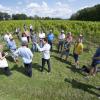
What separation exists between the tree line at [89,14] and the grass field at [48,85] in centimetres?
6094

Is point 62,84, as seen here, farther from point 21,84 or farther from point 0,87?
point 0,87

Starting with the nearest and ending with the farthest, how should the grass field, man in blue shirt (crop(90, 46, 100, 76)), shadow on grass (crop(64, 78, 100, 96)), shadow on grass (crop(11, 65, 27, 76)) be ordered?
the grass field, shadow on grass (crop(64, 78, 100, 96)), man in blue shirt (crop(90, 46, 100, 76)), shadow on grass (crop(11, 65, 27, 76))

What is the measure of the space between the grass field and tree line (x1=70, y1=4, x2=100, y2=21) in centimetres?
6094

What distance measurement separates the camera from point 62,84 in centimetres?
1288

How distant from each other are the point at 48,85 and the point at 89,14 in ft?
221

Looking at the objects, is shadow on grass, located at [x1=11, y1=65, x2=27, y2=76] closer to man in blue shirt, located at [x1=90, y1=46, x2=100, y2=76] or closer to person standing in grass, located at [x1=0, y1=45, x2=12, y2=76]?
→ person standing in grass, located at [x1=0, y1=45, x2=12, y2=76]

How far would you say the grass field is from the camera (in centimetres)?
1109

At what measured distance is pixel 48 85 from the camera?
1256 cm

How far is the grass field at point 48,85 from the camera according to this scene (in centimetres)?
1109

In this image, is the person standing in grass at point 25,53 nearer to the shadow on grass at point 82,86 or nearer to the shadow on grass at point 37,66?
the shadow on grass at point 37,66

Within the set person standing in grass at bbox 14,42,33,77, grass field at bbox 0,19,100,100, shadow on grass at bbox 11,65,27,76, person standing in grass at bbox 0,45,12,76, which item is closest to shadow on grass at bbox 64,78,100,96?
grass field at bbox 0,19,100,100

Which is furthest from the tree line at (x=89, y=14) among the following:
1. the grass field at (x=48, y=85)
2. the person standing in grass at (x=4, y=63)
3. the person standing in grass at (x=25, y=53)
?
the person standing in grass at (x=4, y=63)

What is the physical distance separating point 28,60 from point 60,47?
8523mm

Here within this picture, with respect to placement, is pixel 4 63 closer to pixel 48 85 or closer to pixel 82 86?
pixel 48 85
